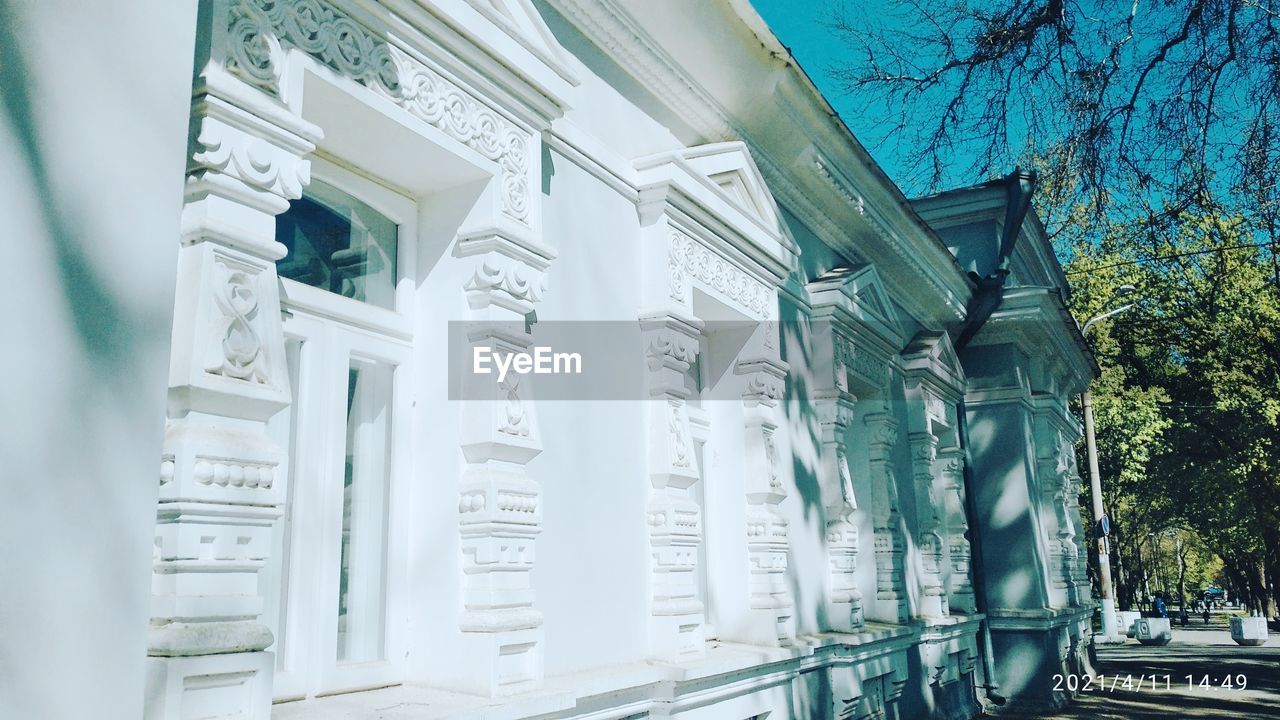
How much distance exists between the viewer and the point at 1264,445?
2089cm

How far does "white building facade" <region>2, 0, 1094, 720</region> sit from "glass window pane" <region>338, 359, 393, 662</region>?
12 mm

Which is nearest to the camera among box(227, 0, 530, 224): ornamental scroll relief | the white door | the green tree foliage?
box(227, 0, 530, 224): ornamental scroll relief

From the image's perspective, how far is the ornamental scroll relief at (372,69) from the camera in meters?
2.73

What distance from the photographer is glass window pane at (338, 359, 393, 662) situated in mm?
3334

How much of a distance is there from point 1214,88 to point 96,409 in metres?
5.08

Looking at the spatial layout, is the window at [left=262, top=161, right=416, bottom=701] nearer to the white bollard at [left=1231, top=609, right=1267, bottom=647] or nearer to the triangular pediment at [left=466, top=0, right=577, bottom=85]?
the triangular pediment at [left=466, top=0, right=577, bottom=85]

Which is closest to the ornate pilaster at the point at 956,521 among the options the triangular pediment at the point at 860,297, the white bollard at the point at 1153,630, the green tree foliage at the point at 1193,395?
the triangular pediment at the point at 860,297

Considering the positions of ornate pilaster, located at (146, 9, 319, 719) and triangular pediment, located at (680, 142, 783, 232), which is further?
triangular pediment, located at (680, 142, 783, 232)

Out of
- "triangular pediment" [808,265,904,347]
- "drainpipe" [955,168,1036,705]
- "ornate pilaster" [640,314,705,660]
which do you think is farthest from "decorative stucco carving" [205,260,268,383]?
"drainpipe" [955,168,1036,705]

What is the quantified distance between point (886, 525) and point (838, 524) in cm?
105

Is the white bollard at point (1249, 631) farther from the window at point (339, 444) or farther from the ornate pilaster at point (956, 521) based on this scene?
the window at point (339, 444)

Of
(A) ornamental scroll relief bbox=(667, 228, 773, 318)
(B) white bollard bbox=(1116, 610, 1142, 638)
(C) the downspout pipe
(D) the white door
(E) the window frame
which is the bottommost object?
(B) white bollard bbox=(1116, 610, 1142, 638)

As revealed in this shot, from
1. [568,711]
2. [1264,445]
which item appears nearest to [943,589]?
[568,711]

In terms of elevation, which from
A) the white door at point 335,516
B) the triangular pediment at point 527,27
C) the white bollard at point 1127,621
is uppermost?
the triangular pediment at point 527,27
